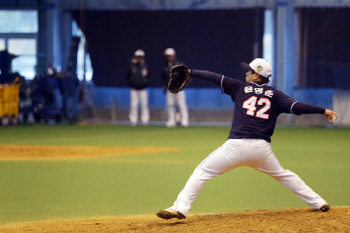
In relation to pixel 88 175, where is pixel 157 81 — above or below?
above

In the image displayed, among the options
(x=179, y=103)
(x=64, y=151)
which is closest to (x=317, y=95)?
(x=179, y=103)

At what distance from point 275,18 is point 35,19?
10036 millimetres

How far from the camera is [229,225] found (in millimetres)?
4836

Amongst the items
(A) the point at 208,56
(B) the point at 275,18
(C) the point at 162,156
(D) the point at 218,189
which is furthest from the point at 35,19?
(D) the point at 218,189

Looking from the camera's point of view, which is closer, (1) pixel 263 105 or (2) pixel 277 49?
(1) pixel 263 105

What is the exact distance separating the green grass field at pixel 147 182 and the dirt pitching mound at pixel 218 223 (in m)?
0.38

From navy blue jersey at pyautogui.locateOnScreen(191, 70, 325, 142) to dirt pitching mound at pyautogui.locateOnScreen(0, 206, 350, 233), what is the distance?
84 centimetres

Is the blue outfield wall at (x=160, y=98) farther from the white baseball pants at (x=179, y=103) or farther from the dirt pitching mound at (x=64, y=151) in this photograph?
the dirt pitching mound at (x=64, y=151)

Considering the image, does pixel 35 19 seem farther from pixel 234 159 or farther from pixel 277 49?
pixel 234 159

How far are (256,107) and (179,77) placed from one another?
2.90 ft

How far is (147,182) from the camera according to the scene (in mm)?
7570

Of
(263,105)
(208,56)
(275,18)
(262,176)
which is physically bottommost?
(262,176)

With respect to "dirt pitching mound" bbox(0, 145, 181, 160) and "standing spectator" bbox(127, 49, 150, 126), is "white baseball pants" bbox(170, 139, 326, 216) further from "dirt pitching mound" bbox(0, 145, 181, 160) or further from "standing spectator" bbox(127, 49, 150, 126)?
"standing spectator" bbox(127, 49, 150, 126)

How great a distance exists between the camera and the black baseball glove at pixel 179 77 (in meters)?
5.33
